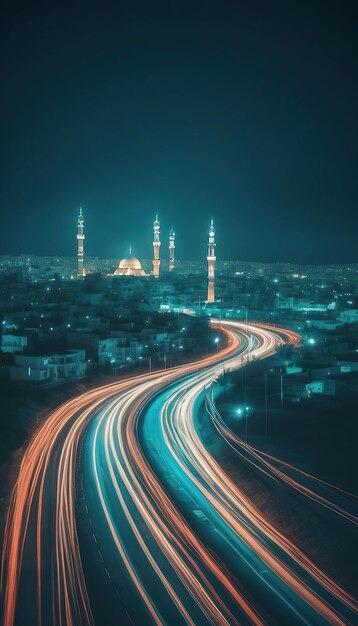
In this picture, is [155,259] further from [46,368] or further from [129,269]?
[46,368]

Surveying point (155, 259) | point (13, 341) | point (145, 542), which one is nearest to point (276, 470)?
point (145, 542)

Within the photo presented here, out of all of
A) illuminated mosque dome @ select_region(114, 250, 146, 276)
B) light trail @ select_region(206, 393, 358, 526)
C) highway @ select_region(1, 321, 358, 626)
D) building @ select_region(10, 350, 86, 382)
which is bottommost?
highway @ select_region(1, 321, 358, 626)

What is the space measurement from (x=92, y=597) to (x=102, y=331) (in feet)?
53.3

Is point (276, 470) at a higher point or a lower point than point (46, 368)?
lower

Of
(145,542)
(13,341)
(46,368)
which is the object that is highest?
(13,341)

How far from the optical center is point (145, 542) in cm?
653

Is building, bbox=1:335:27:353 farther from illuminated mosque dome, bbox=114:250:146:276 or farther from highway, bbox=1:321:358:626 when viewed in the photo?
illuminated mosque dome, bbox=114:250:146:276

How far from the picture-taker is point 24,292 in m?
39.8

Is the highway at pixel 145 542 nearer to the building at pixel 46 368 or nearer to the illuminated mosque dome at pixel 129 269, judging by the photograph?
the building at pixel 46 368

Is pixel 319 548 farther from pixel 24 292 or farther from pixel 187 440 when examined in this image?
pixel 24 292

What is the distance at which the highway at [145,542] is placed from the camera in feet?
17.4

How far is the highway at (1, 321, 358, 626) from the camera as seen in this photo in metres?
5.31

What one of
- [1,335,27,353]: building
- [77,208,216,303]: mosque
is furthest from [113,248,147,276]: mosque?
[1,335,27,353]: building

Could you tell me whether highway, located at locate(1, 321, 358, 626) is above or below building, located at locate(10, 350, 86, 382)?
below
